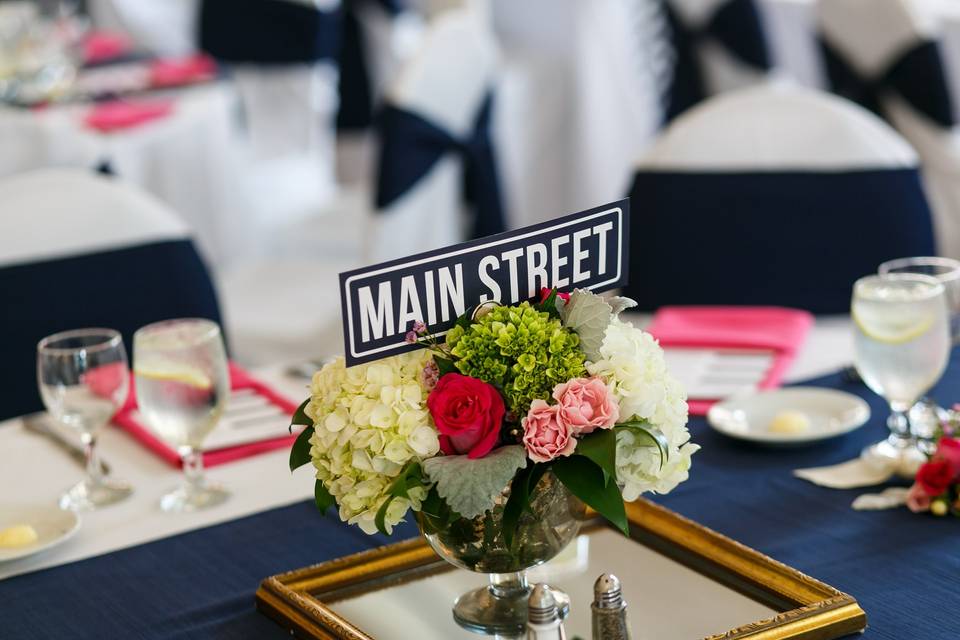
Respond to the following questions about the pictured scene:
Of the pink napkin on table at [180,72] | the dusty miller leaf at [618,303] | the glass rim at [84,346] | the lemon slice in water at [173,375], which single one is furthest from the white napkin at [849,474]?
the pink napkin on table at [180,72]

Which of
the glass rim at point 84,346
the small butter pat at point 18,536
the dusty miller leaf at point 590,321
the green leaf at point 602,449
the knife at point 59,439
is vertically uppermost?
the dusty miller leaf at point 590,321

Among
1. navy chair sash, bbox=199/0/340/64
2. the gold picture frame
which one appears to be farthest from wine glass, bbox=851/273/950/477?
navy chair sash, bbox=199/0/340/64

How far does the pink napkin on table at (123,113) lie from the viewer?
3.77m

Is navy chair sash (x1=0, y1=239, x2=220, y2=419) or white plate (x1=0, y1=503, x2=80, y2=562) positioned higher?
navy chair sash (x1=0, y1=239, x2=220, y2=419)

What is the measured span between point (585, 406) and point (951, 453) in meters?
0.47

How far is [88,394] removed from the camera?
1.56 metres

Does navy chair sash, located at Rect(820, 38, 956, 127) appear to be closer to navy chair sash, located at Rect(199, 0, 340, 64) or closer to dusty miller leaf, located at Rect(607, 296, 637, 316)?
navy chair sash, located at Rect(199, 0, 340, 64)

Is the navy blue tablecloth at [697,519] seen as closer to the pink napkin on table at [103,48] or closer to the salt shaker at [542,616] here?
the salt shaker at [542,616]

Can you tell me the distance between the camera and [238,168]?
4191 millimetres

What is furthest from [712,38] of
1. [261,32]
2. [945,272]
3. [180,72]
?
[945,272]

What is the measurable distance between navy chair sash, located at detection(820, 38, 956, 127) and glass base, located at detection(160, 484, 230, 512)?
2.58 m

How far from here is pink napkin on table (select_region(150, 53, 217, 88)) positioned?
4.25m

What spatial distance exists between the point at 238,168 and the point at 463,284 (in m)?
3.15

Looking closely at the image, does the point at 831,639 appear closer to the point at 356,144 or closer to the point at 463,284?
the point at 463,284
